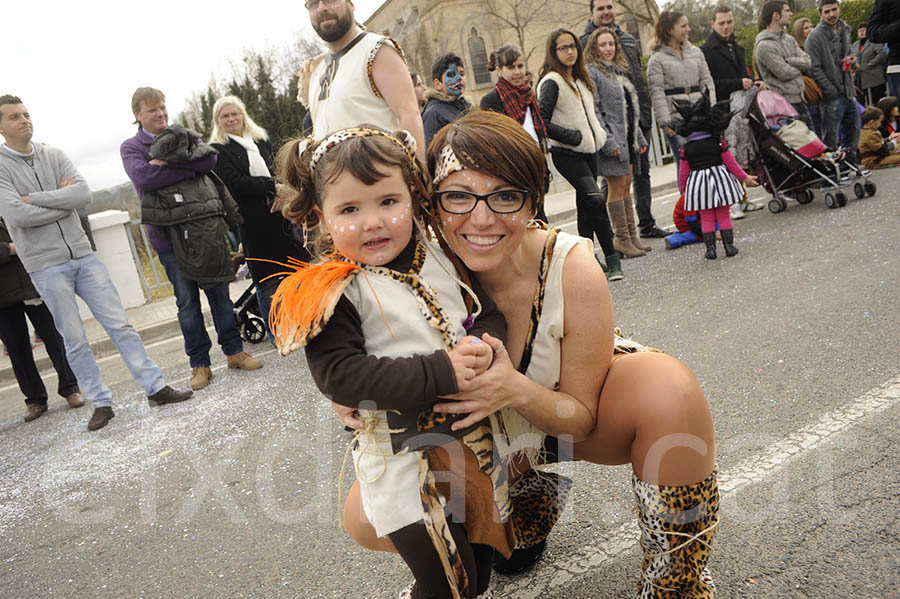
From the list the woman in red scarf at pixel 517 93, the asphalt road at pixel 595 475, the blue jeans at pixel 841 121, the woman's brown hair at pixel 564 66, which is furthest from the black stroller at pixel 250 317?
Answer: the blue jeans at pixel 841 121

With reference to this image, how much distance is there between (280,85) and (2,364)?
29311 millimetres

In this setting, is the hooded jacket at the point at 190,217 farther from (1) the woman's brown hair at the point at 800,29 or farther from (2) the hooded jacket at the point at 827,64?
(1) the woman's brown hair at the point at 800,29

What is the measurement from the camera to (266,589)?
243cm

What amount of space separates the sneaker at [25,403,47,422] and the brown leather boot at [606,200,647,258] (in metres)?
4.96

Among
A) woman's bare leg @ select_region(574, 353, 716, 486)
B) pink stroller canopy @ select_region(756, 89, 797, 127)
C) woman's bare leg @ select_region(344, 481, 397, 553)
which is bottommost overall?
woman's bare leg @ select_region(344, 481, 397, 553)

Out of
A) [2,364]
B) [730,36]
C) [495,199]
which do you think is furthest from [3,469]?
[730,36]

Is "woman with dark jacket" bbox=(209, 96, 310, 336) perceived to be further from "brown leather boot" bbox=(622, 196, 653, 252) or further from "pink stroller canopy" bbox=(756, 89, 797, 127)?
"pink stroller canopy" bbox=(756, 89, 797, 127)

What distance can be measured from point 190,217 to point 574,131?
3036mm

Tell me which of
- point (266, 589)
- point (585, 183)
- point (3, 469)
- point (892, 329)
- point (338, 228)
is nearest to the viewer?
point (338, 228)

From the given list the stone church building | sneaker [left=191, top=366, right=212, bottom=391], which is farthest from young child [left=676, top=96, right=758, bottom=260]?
the stone church building

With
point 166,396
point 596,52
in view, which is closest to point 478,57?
point 596,52

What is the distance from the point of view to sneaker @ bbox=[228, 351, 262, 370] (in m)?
5.58

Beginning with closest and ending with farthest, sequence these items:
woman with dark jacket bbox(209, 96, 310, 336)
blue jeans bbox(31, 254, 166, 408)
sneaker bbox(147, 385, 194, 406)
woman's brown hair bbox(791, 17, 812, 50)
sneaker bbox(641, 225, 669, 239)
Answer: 1. blue jeans bbox(31, 254, 166, 408)
2. sneaker bbox(147, 385, 194, 406)
3. woman with dark jacket bbox(209, 96, 310, 336)
4. sneaker bbox(641, 225, 669, 239)
5. woman's brown hair bbox(791, 17, 812, 50)

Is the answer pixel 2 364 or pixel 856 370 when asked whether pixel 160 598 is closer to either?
pixel 856 370
